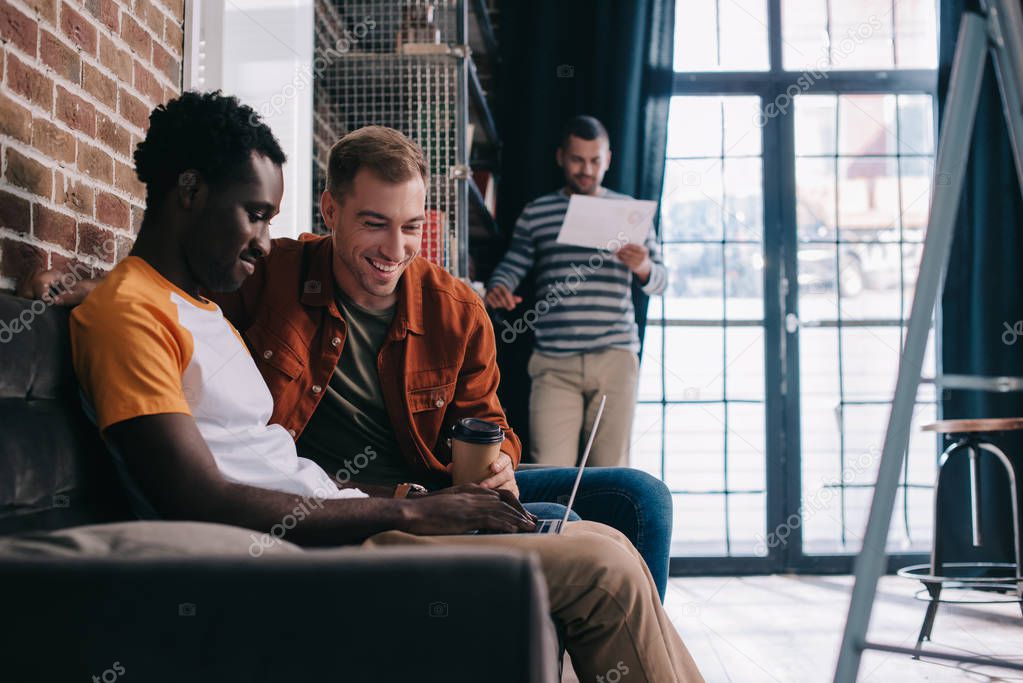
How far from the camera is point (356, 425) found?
5.43 feet

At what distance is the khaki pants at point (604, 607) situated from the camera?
3.47ft

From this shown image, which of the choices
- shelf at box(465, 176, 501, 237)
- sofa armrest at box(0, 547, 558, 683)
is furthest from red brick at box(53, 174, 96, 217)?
shelf at box(465, 176, 501, 237)

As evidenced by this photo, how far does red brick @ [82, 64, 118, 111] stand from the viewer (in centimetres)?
169

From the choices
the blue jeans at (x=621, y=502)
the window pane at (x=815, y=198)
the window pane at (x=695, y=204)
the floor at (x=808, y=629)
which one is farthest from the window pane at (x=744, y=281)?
the blue jeans at (x=621, y=502)

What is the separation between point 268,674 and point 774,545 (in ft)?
12.4

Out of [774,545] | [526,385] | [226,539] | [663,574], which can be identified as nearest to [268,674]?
[226,539]

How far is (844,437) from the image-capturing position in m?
4.29

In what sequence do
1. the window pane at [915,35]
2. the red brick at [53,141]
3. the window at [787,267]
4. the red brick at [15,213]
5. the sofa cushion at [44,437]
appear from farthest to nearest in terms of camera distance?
1. the window pane at [915,35]
2. the window at [787,267]
3. the red brick at [53,141]
4. the red brick at [15,213]
5. the sofa cushion at [44,437]

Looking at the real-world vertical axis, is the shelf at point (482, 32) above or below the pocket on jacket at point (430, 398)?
above

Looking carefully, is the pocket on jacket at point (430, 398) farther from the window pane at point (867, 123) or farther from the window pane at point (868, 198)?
the window pane at point (867, 123)

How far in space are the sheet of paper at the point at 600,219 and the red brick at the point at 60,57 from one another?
6.49 ft

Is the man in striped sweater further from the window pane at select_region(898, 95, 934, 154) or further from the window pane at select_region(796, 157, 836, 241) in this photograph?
the window pane at select_region(898, 95, 934, 154)

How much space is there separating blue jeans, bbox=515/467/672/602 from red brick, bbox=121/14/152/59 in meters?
1.18

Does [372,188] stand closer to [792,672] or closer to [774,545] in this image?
[792,672]
